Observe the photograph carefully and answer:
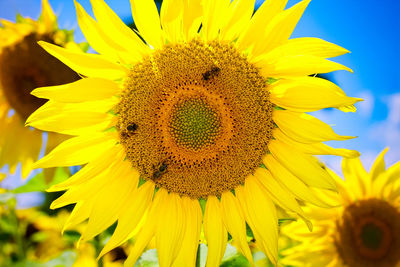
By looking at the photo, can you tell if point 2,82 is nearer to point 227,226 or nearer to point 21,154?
point 21,154

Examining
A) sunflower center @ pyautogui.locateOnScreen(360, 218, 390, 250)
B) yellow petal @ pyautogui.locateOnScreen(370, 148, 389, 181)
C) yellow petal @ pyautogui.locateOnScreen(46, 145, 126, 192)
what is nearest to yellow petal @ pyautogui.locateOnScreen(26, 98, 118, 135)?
yellow petal @ pyautogui.locateOnScreen(46, 145, 126, 192)

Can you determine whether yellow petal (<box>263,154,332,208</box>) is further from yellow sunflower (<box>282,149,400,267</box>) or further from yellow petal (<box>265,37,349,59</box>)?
yellow sunflower (<box>282,149,400,267</box>)

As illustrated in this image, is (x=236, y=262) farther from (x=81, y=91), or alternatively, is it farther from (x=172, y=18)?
(x=172, y=18)

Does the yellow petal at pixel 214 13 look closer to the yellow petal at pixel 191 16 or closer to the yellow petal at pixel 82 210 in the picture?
the yellow petal at pixel 191 16

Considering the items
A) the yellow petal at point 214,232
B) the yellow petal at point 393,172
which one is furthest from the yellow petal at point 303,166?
the yellow petal at point 393,172

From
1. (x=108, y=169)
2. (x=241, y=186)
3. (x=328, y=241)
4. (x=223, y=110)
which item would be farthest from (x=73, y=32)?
(x=328, y=241)

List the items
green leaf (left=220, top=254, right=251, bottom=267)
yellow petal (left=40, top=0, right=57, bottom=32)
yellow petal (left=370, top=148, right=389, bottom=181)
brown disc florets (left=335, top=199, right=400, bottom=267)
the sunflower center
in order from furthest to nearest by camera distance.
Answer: the sunflower center → brown disc florets (left=335, top=199, right=400, bottom=267) → yellow petal (left=370, top=148, right=389, bottom=181) → yellow petal (left=40, top=0, right=57, bottom=32) → green leaf (left=220, top=254, right=251, bottom=267)
